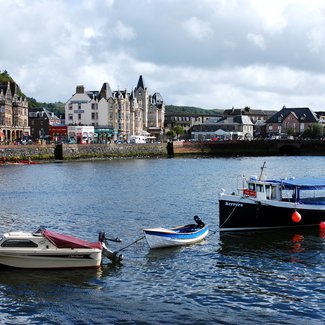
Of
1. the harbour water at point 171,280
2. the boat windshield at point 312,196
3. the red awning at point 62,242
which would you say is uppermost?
the boat windshield at point 312,196

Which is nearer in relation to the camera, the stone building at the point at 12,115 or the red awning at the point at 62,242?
the red awning at the point at 62,242

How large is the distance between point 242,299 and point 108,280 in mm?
7197

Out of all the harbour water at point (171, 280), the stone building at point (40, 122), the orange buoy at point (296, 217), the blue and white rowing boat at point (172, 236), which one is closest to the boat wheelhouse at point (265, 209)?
the orange buoy at point (296, 217)

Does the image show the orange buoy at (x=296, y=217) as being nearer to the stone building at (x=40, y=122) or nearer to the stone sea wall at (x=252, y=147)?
→ the stone sea wall at (x=252, y=147)

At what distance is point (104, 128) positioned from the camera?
564ft

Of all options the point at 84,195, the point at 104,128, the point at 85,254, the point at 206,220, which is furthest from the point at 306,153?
the point at 85,254

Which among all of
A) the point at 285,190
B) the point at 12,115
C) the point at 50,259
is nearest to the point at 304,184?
the point at 285,190

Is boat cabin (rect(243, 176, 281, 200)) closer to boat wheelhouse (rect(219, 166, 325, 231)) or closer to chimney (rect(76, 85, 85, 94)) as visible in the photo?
boat wheelhouse (rect(219, 166, 325, 231))

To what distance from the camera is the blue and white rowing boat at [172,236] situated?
34.5 meters

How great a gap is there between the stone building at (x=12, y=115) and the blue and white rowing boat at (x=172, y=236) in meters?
117

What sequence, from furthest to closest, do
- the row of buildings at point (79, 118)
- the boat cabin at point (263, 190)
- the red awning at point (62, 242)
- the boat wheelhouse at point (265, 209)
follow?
1. the row of buildings at point (79, 118)
2. the boat cabin at point (263, 190)
3. the boat wheelhouse at point (265, 209)
4. the red awning at point (62, 242)

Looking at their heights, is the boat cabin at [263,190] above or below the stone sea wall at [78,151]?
below

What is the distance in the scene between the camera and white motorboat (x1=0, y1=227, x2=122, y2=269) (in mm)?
30281

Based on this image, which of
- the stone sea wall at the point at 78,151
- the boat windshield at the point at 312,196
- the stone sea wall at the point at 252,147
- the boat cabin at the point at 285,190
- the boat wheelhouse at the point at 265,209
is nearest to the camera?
the boat wheelhouse at the point at 265,209
